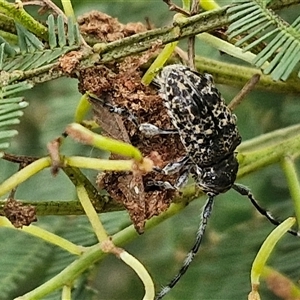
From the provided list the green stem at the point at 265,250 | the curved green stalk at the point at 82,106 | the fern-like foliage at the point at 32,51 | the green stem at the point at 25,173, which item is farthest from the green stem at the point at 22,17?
the green stem at the point at 265,250

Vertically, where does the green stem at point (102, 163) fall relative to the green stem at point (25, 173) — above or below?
above

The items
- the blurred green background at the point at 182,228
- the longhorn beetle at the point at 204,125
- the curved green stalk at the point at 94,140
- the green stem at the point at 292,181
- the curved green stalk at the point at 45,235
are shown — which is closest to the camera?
the curved green stalk at the point at 94,140

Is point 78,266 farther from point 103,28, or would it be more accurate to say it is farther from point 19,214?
point 103,28

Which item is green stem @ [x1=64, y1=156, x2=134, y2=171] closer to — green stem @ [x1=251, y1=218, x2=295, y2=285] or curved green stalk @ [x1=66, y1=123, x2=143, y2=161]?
curved green stalk @ [x1=66, y1=123, x2=143, y2=161]

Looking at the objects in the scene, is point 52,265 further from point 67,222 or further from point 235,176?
point 235,176

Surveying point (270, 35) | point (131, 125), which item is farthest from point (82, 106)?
point (270, 35)

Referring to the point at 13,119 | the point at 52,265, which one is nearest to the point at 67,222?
the point at 52,265

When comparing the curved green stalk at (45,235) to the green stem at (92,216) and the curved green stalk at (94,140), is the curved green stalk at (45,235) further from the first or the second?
the curved green stalk at (94,140)
